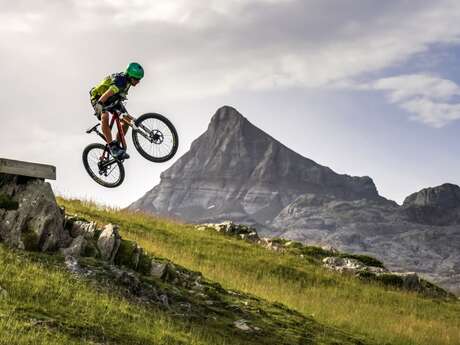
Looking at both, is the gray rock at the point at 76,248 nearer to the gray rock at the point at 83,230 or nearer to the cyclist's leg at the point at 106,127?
the gray rock at the point at 83,230

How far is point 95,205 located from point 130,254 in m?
22.9

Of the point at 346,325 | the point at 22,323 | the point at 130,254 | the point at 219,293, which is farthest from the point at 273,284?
the point at 22,323

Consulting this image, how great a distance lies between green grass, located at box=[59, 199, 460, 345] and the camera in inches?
1238

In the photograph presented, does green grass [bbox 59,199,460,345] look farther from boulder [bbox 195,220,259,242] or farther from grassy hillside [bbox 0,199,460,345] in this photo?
boulder [bbox 195,220,259,242]

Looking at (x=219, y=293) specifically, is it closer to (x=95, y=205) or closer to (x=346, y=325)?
(x=346, y=325)

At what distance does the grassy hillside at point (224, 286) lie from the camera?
17.4 m

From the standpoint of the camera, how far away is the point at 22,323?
51.0 ft

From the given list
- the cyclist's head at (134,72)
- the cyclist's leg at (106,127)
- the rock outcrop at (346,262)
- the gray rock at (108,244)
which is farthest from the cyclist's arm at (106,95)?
the rock outcrop at (346,262)

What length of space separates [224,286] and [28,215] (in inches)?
416

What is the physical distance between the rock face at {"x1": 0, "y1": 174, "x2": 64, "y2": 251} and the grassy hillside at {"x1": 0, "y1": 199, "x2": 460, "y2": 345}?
1.84 metres

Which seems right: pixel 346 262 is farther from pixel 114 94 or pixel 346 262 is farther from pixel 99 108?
pixel 114 94

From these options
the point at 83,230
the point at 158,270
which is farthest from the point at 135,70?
the point at 158,270

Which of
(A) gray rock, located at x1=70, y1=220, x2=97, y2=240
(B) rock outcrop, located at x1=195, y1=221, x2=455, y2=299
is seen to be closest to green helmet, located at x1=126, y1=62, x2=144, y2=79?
(A) gray rock, located at x1=70, y1=220, x2=97, y2=240

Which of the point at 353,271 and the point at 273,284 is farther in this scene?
the point at 353,271
